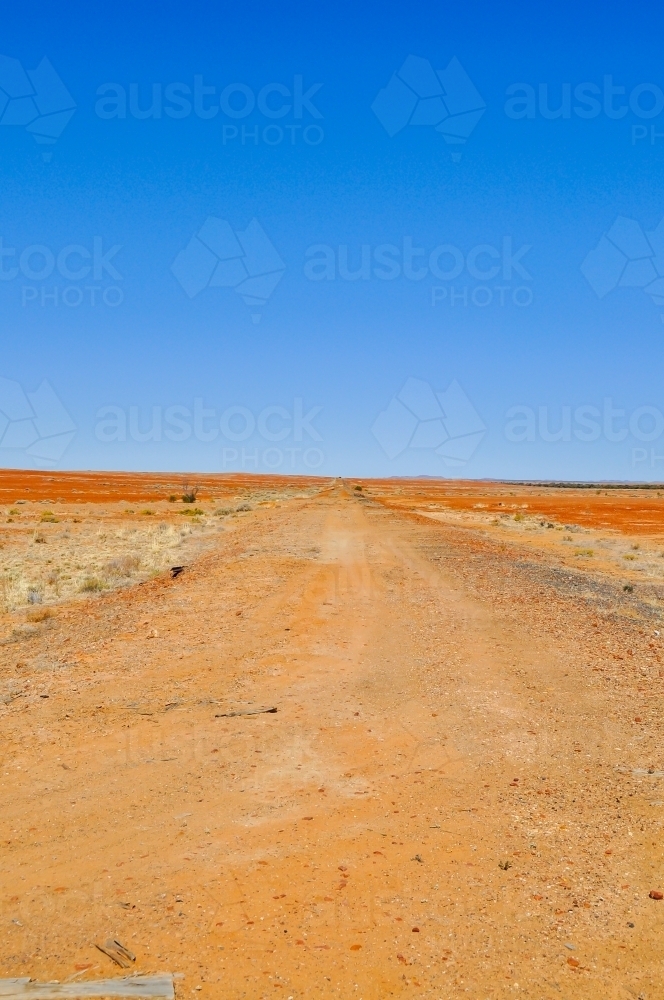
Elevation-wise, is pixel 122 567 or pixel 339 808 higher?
pixel 122 567

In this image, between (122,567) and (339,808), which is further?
(122,567)

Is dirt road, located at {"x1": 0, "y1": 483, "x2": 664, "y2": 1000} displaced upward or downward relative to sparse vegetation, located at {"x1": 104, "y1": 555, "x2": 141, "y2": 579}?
downward

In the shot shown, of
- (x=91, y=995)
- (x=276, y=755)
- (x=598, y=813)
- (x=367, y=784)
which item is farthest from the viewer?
(x=276, y=755)

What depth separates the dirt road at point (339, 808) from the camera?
12.8ft

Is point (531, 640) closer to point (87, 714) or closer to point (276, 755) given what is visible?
point (276, 755)

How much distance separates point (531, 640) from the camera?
10812mm

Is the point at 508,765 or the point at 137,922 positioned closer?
the point at 137,922

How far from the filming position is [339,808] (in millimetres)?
5504

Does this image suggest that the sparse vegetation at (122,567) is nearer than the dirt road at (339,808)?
No

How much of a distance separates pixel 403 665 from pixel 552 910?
16.9 feet

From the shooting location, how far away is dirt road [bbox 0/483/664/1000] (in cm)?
390

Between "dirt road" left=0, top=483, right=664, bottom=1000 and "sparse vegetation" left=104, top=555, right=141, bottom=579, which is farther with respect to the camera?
"sparse vegetation" left=104, top=555, right=141, bottom=579

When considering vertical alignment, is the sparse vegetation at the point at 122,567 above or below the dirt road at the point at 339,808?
above

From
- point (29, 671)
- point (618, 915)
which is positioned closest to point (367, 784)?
point (618, 915)
